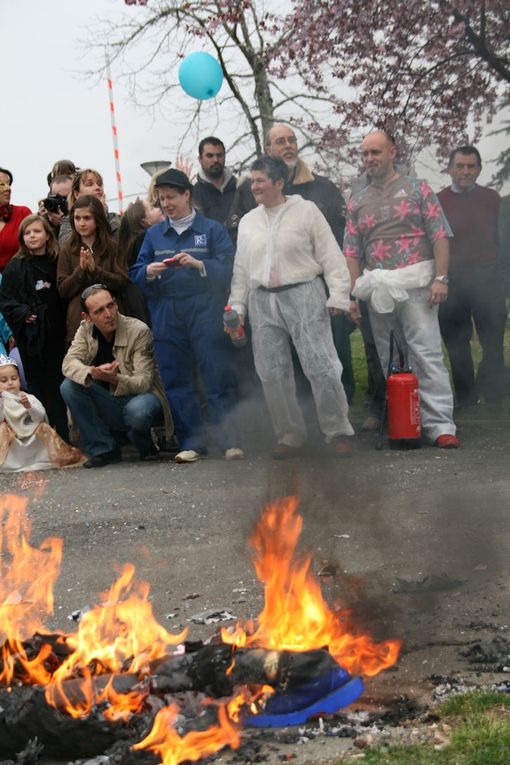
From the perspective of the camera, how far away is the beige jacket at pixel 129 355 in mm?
8398

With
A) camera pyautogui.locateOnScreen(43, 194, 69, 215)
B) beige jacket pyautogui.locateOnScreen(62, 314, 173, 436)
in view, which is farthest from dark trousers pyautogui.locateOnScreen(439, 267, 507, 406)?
camera pyautogui.locateOnScreen(43, 194, 69, 215)

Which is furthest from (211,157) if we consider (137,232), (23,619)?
(23,619)

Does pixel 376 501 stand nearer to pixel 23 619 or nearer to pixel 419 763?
pixel 23 619

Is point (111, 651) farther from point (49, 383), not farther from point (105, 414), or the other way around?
point (49, 383)

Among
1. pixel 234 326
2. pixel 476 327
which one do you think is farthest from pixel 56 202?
pixel 476 327

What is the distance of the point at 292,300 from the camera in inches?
318

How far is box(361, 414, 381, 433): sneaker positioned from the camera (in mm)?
8766

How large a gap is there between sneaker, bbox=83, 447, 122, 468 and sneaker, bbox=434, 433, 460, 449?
8.04 ft

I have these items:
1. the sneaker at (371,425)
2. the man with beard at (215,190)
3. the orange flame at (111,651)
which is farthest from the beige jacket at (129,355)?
the orange flame at (111,651)

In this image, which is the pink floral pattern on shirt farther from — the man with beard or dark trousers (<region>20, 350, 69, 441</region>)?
dark trousers (<region>20, 350, 69, 441</region>)

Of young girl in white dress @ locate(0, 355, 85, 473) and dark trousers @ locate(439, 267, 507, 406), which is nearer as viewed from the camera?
young girl in white dress @ locate(0, 355, 85, 473)

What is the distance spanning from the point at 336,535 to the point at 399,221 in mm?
3151

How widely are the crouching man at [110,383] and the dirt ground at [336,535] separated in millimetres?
248

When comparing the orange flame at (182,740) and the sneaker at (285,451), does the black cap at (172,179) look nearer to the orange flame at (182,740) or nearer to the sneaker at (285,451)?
the sneaker at (285,451)
